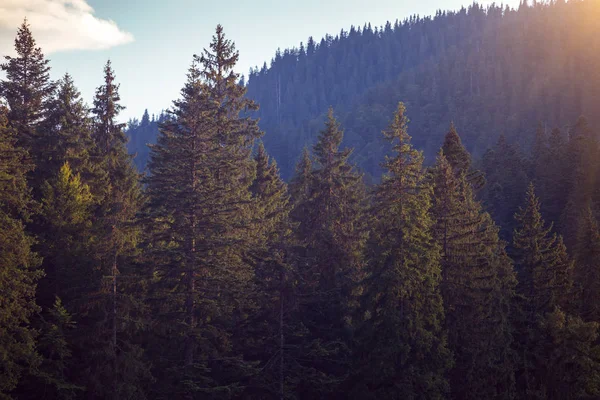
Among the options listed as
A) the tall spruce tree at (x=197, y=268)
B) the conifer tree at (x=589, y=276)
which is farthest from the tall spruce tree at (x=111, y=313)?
the conifer tree at (x=589, y=276)

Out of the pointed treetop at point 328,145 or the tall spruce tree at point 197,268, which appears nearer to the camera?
the tall spruce tree at point 197,268

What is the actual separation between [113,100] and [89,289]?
42.5 ft

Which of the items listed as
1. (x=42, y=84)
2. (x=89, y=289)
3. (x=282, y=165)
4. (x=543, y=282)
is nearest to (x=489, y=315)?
(x=543, y=282)

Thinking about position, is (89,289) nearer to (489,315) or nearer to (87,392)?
(87,392)

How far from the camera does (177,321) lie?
69.6 feet

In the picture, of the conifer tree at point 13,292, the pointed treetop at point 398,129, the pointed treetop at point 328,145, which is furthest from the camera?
the pointed treetop at point 328,145

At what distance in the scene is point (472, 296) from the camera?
82.4 ft

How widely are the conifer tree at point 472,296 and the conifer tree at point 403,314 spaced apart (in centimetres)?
281

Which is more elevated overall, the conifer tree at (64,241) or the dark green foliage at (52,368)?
the conifer tree at (64,241)

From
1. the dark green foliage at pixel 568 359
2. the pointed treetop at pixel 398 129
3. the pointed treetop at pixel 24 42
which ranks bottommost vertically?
the dark green foliage at pixel 568 359

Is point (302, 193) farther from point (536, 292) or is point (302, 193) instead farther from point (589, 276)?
point (589, 276)

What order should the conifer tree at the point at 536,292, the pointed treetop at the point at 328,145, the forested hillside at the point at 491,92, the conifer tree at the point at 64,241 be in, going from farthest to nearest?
the forested hillside at the point at 491,92 → the pointed treetop at the point at 328,145 → the conifer tree at the point at 536,292 → the conifer tree at the point at 64,241

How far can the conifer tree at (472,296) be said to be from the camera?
954 inches

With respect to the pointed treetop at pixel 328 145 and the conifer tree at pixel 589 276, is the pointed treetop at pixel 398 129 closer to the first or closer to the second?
the pointed treetop at pixel 328 145
